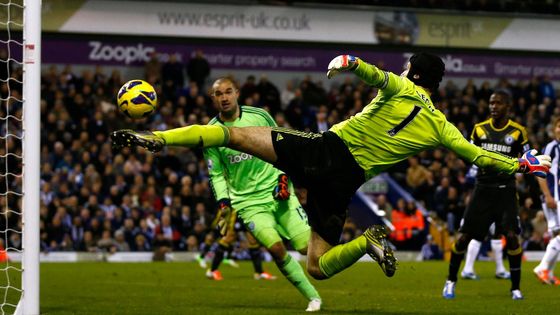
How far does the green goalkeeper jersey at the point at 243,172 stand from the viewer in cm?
1243

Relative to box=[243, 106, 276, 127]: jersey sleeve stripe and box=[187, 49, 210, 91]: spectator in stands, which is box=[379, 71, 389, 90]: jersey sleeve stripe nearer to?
box=[243, 106, 276, 127]: jersey sleeve stripe

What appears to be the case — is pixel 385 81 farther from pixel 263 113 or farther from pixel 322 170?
pixel 263 113

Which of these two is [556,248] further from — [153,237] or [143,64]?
[143,64]

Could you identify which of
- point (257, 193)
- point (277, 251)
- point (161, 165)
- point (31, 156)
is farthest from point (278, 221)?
point (161, 165)

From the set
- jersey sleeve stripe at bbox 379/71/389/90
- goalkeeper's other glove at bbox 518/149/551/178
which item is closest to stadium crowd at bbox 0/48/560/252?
jersey sleeve stripe at bbox 379/71/389/90

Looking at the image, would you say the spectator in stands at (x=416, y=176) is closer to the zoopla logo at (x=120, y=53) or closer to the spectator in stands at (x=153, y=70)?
the spectator in stands at (x=153, y=70)

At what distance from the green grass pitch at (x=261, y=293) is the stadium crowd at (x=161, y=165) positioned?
415 centimetres

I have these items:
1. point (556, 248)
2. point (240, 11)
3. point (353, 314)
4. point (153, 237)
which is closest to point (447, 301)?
point (353, 314)

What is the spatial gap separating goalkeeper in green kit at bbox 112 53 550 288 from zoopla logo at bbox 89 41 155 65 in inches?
905

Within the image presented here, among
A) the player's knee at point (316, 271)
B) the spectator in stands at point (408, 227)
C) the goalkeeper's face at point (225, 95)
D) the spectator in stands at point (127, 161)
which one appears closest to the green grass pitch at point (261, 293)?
the player's knee at point (316, 271)

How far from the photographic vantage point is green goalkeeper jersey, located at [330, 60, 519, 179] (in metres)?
9.46

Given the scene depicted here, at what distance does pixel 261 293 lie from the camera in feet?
46.9

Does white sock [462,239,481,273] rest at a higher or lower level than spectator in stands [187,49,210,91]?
lower

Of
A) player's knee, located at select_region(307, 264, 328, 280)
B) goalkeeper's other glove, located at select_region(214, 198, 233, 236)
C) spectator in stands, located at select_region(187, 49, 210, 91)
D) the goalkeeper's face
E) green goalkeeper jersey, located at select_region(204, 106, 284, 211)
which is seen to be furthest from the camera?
spectator in stands, located at select_region(187, 49, 210, 91)
